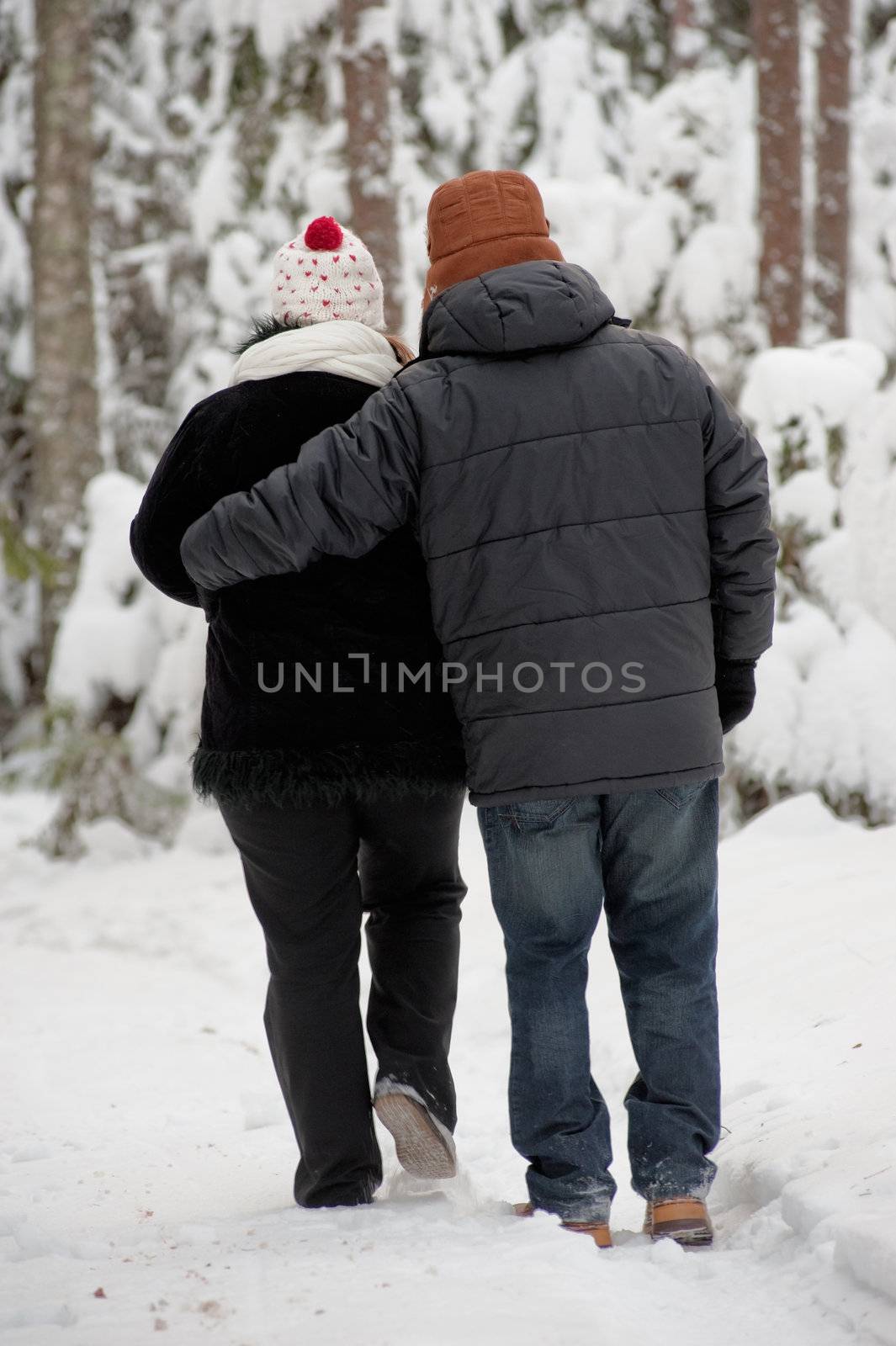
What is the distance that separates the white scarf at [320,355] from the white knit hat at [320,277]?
0.04 meters

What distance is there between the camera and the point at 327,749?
2525mm

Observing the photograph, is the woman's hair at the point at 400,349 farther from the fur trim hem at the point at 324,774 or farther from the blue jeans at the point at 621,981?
the blue jeans at the point at 621,981

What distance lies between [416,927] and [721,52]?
13.4 m

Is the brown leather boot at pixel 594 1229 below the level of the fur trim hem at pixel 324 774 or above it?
below

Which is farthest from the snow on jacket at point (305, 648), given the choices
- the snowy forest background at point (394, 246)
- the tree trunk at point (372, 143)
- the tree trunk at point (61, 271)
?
the tree trunk at point (61, 271)

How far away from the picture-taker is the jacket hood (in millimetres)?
2318

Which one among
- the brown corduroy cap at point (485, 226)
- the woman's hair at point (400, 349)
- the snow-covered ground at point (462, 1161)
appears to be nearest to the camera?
the snow-covered ground at point (462, 1161)

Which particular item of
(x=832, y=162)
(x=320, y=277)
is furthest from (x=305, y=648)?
(x=832, y=162)

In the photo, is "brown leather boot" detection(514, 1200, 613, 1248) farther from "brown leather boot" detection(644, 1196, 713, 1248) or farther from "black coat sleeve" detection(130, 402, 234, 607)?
"black coat sleeve" detection(130, 402, 234, 607)

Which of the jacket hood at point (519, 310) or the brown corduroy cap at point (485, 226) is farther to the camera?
the brown corduroy cap at point (485, 226)

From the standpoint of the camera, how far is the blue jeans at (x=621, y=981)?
2367mm

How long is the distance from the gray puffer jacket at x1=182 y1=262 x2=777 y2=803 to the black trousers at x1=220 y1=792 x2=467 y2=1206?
1.10 feet

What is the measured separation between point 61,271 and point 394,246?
290 centimetres

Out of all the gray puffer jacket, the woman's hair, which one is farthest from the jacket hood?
the woman's hair
